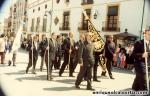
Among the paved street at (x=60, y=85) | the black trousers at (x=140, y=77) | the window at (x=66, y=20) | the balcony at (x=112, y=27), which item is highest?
the window at (x=66, y=20)

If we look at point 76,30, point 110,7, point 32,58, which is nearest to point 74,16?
point 76,30

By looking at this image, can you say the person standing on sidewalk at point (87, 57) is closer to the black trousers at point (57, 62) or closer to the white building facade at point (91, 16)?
the white building facade at point (91, 16)

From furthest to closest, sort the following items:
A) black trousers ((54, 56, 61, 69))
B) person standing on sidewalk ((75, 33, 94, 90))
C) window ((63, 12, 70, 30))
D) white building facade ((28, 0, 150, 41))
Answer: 1. black trousers ((54, 56, 61, 69))
2. person standing on sidewalk ((75, 33, 94, 90))
3. window ((63, 12, 70, 30))
4. white building facade ((28, 0, 150, 41))

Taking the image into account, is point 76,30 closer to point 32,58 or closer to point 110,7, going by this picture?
point 110,7

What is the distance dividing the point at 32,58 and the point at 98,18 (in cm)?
244

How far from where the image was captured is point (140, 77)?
12.0ft

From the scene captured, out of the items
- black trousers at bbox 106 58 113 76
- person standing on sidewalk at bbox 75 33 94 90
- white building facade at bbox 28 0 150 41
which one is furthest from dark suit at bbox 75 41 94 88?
white building facade at bbox 28 0 150 41

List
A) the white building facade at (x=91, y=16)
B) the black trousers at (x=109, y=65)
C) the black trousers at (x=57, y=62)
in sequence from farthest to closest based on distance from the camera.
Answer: the black trousers at (x=57, y=62) < the black trousers at (x=109, y=65) < the white building facade at (x=91, y=16)

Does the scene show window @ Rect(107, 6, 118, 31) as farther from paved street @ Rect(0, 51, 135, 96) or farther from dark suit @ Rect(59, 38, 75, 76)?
dark suit @ Rect(59, 38, 75, 76)

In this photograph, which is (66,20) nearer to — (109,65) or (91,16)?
(91,16)

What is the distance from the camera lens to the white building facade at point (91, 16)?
9.86 ft

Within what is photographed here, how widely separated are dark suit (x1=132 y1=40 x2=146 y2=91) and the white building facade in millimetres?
378

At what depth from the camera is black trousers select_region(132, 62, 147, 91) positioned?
359 cm

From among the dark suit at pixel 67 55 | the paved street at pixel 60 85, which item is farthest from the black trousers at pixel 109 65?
the dark suit at pixel 67 55
